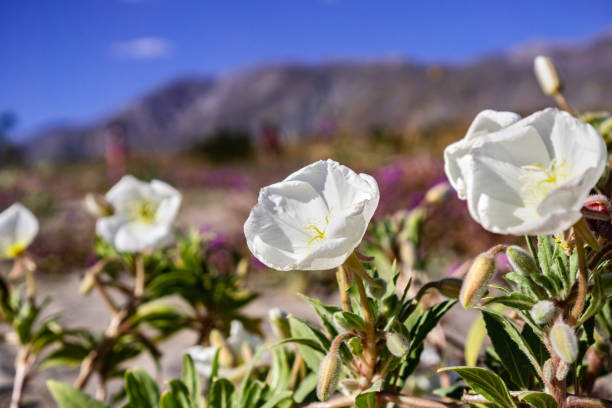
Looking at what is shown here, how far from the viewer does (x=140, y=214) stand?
175 centimetres

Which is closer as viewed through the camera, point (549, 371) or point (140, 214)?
point (549, 371)

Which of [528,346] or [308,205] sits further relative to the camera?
[308,205]

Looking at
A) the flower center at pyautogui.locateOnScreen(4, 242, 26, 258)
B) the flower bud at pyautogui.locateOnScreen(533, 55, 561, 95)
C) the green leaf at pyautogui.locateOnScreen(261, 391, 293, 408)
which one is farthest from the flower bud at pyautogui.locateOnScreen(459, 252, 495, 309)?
the flower center at pyautogui.locateOnScreen(4, 242, 26, 258)

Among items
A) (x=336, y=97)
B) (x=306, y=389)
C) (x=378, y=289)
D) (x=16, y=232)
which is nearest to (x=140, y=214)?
(x=16, y=232)

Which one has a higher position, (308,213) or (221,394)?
(308,213)

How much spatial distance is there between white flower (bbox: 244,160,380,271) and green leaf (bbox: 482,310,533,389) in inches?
12.0

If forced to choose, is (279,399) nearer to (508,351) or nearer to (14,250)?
(508,351)

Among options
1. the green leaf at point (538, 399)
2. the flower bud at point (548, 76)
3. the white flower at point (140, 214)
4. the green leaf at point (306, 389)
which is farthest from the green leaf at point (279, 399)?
the flower bud at point (548, 76)

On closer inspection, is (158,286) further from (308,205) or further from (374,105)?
(374,105)

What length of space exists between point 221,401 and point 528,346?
2.03 feet

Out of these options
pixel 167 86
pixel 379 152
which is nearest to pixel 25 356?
pixel 379 152

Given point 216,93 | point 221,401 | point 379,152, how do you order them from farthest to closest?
1. point 216,93
2. point 379,152
3. point 221,401

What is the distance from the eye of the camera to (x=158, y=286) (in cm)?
161

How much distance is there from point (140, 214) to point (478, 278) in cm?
136
